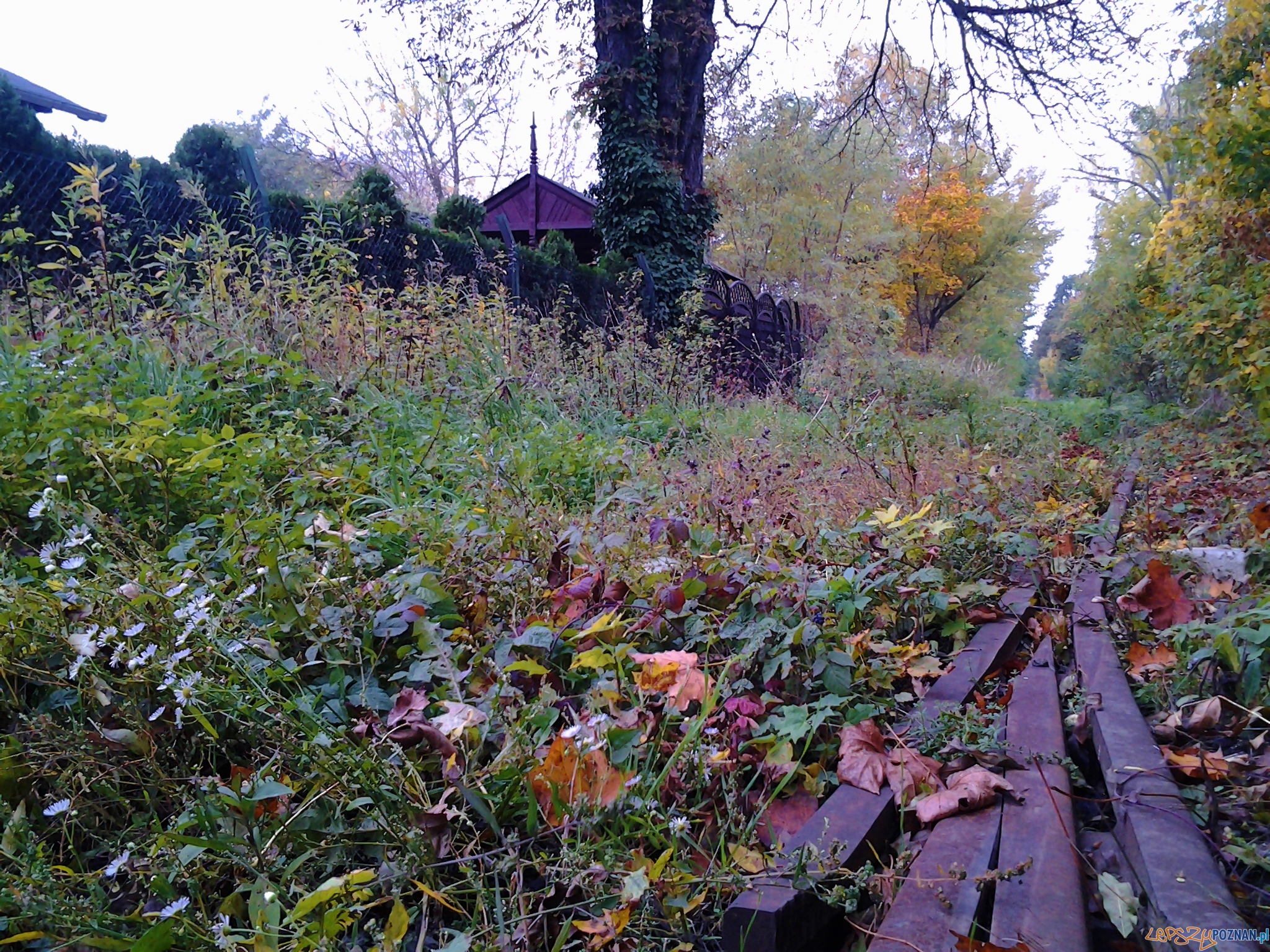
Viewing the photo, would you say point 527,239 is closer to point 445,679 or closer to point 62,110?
point 62,110

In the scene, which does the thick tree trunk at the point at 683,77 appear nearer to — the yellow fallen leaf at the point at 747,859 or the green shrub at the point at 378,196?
the green shrub at the point at 378,196

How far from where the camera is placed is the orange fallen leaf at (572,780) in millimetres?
1416

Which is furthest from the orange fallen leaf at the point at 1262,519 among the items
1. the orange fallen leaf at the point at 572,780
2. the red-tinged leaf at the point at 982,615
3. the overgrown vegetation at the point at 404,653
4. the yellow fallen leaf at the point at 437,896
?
the yellow fallen leaf at the point at 437,896

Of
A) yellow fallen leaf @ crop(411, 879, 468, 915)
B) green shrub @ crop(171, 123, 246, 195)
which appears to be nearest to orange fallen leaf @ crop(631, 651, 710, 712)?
yellow fallen leaf @ crop(411, 879, 468, 915)

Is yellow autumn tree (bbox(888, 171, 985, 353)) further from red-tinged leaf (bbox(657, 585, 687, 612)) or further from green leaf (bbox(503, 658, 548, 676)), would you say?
green leaf (bbox(503, 658, 548, 676))

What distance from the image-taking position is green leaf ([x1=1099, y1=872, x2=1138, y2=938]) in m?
1.13

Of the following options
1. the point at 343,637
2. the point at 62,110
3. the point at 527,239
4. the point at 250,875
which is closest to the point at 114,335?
the point at 343,637

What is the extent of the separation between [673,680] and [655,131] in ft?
36.0

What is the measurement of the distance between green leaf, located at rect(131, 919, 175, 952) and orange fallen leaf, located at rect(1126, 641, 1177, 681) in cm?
221

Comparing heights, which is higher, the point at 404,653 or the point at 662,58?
the point at 662,58

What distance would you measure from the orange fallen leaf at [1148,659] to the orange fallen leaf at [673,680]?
1.17 meters

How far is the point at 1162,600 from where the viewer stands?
86.2 inches

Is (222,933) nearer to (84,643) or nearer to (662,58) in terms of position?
(84,643)

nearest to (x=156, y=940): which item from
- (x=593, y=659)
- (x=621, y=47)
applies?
(x=593, y=659)
